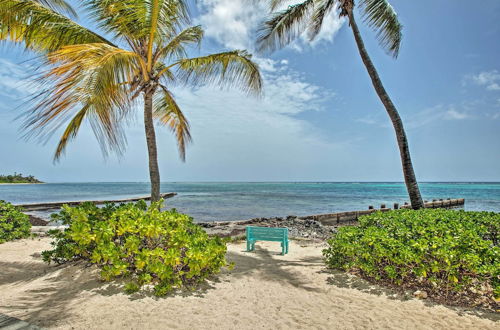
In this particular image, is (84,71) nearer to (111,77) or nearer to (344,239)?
(111,77)

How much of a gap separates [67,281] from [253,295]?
2903 millimetres

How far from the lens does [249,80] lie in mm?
8586

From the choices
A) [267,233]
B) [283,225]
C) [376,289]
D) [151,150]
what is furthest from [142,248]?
[283,225]

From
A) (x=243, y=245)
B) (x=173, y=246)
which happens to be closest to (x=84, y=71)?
(x=173, y=246)

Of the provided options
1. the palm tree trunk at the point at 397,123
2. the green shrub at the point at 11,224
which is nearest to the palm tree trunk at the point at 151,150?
the green shrub at the point at 11,224

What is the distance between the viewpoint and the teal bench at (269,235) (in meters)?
7.37

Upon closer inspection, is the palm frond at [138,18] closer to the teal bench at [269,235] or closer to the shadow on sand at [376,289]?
the teal bench at [269,235]

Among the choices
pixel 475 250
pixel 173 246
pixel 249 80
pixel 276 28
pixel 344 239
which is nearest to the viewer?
pixel 475 250

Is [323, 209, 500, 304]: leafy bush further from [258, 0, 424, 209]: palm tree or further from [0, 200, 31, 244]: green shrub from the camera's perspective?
[0, 200, 31, 244]: green shrub

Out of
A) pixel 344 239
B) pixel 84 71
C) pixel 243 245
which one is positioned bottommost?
pixel 243 245

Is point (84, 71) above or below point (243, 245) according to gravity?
above

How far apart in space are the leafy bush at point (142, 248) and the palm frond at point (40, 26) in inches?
177

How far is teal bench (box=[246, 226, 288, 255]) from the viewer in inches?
290

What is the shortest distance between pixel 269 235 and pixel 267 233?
0.07 m
